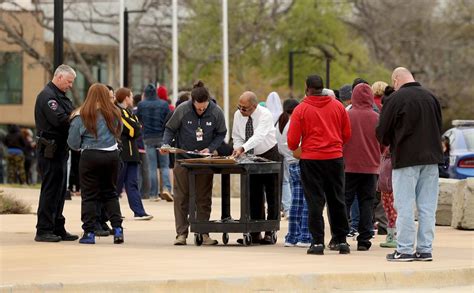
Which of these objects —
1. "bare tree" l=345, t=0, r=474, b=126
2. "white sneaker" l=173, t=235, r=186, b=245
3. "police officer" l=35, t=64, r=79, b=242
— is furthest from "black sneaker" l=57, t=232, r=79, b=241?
"bare tree" l=345, t=0, r=474, b=126

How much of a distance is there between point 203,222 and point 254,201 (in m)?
0.80

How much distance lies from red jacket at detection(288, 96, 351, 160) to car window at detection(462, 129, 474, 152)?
13230 millimetres

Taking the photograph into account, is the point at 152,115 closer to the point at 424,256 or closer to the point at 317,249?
the point at 317,249

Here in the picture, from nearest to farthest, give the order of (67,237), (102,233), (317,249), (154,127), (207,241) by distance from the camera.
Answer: (317,249) < (207,241) < (67,237) < (102,233) < (154,127)

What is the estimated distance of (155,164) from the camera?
85.9ft

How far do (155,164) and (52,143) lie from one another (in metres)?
9.42

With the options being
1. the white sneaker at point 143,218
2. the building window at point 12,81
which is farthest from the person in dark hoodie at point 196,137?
the building window at point 12,81

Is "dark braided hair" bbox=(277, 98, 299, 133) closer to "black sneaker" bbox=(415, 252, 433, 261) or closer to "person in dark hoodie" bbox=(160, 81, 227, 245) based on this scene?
"person in dark hoodie" bbox=(160, 81, 227, 245)

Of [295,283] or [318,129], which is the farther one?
[318,129]

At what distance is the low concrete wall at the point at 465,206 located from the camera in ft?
64.8

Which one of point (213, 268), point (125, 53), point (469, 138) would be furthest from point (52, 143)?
point (125, 53)

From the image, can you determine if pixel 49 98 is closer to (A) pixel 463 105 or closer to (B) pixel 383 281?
(B) pixel 383 281

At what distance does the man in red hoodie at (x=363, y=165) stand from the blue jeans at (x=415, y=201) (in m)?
1.53

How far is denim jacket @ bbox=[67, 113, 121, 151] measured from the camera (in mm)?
16562
